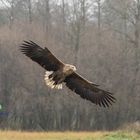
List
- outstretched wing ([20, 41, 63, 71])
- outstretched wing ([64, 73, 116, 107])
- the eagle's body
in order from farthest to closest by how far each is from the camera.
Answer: outstretched wing ([64, 73, 116, 107])
the eagle's body
outstretched wing ([20, 41, 63, 71])

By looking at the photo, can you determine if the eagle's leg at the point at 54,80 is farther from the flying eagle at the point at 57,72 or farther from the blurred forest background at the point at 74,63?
the blurred forest background at the point at 74,63

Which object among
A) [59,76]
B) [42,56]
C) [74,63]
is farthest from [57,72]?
[74,63]

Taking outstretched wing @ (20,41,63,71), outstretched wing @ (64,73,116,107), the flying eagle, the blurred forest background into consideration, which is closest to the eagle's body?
the flying eagle

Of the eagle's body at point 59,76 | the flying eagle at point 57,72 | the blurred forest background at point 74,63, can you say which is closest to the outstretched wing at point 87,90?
the flying eagle at point 57,72

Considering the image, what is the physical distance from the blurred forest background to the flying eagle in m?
21.4

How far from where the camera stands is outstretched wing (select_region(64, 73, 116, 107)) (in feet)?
42.8

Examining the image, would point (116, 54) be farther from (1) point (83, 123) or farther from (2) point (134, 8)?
(1) point (83, 123)

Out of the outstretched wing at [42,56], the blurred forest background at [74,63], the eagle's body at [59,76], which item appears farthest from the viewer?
the blurred forest background at [74,63]

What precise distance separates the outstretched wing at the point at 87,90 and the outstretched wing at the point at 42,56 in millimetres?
699

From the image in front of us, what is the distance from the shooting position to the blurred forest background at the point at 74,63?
38.0 metres

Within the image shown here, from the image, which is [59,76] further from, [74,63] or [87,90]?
[74,63]

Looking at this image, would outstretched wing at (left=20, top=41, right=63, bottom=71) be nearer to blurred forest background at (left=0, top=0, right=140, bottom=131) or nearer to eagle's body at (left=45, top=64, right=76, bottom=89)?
eagle's body at (left=45, top=64, right=76, bottom=89)

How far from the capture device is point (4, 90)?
3941 centimetres

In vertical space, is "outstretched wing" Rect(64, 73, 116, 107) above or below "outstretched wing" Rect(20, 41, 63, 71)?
below
